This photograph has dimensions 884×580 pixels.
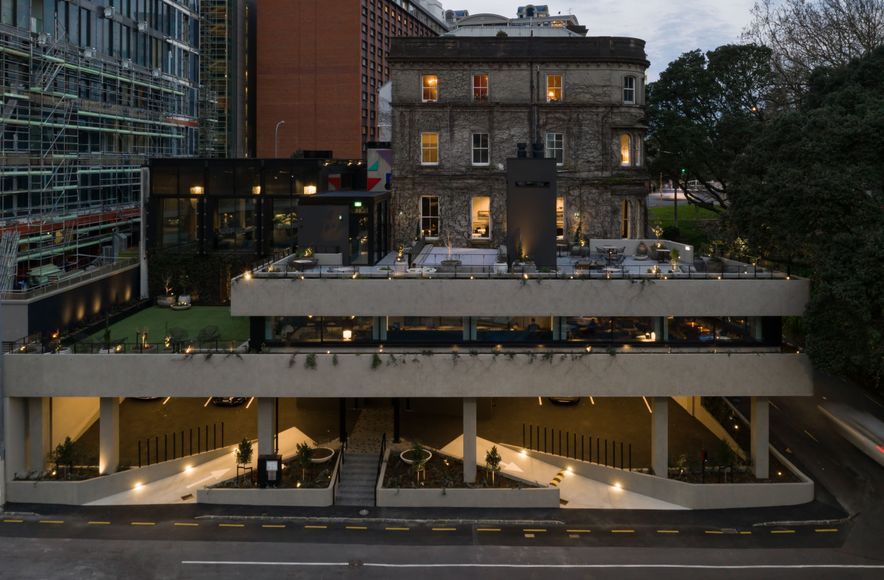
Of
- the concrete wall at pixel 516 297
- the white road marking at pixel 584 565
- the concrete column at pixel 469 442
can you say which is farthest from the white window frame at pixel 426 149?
the white road marking at pixel 584 565

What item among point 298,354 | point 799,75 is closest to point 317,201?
point 298,354

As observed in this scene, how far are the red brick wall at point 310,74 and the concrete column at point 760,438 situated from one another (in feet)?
250

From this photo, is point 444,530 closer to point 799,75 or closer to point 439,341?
point 439,341

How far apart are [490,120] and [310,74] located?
5979 centimetres

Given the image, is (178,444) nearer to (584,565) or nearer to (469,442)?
(469,442)

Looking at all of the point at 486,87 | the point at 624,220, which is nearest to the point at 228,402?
the point at 486,87

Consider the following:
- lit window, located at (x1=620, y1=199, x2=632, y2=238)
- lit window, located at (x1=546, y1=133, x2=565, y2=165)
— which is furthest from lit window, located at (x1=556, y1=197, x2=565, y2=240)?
lit window, located at (x1=620, y1=199, x2=632, y2=238)

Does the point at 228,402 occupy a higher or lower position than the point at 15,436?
lower

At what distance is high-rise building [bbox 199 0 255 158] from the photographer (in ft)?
300

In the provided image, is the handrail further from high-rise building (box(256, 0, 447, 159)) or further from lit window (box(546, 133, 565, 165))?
high-rise building (box(256, 0, 447, 159))

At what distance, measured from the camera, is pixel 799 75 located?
54.4 meters

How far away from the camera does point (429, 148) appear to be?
152 feet

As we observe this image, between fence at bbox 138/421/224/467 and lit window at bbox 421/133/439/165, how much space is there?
1977 cm

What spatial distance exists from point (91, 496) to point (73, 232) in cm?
3022
